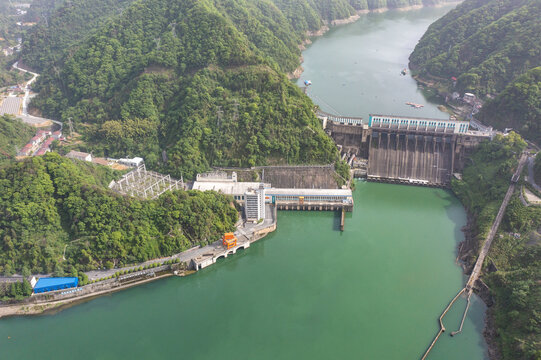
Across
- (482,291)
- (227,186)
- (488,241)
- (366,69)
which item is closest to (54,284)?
(227,186)

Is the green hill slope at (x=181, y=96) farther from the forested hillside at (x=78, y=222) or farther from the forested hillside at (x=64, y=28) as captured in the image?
the forested hillside at (x=64, y=28)

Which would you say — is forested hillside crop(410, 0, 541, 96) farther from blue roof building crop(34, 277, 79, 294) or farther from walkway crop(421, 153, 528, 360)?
blue roof building crop(34, 277, 79, 294)

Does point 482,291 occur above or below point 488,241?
below

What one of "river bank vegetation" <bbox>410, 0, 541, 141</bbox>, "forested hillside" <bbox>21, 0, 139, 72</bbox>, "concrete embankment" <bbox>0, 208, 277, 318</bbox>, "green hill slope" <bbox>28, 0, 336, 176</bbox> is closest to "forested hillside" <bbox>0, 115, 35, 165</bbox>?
"green hill slope" <bbox>28, 0, 336, 176</bbox>

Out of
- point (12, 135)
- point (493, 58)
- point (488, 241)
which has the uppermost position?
point (493, 58)

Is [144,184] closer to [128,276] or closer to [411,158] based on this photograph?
[128,276]

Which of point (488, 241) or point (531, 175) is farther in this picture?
point (531, 175)

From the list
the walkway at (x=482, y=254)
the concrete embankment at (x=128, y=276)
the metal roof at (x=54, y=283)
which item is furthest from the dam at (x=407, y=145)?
the metal roof at (x=54, y=283)

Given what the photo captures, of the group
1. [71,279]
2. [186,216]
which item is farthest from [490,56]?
[71,279]
